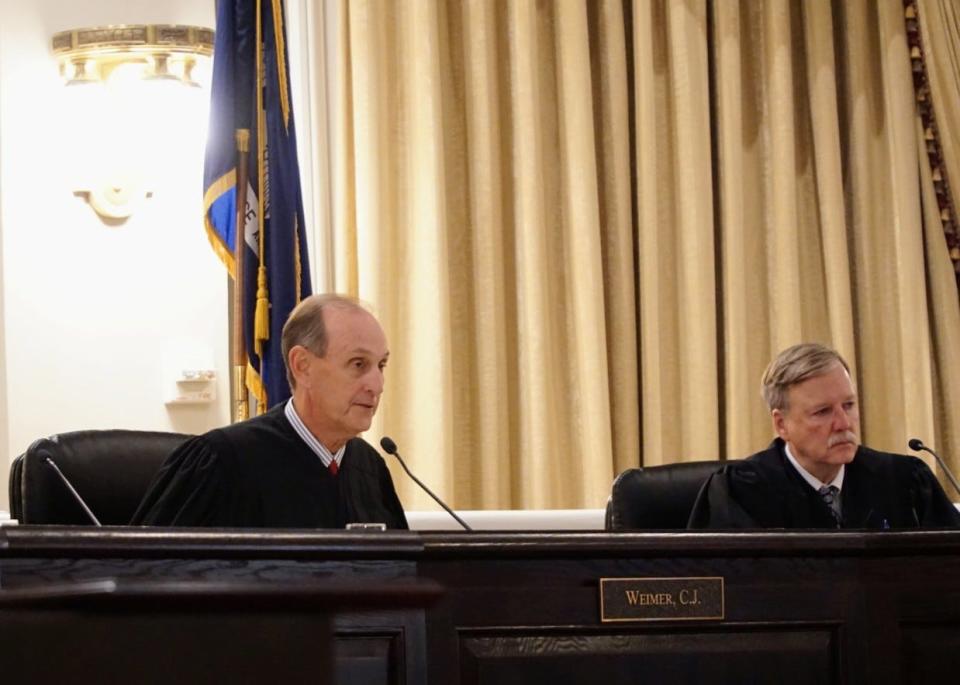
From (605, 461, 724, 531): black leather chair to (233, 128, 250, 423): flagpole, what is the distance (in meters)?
1.60

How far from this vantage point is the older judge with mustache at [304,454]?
4.05m

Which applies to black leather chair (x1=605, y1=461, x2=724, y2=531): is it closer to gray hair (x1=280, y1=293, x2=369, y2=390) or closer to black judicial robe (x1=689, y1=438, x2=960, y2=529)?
black judicial robe (x1=689, y1=438, x2=960, y2=529)

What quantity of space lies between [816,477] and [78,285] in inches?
111

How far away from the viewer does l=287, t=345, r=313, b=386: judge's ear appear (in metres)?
4.36

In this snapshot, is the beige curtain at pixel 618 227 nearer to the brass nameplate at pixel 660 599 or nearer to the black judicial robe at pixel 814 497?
the black judicial robe at pixel 814 497

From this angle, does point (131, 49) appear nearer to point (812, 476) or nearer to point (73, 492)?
point (73, 492)

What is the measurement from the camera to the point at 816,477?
14.6 feet

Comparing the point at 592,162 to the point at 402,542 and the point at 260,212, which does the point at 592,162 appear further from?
the point at 402,542

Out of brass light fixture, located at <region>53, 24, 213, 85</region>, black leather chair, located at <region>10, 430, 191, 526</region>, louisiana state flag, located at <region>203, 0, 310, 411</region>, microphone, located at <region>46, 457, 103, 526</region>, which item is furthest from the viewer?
brass light fixture, located at <region>53, 24, 213, 85</region>

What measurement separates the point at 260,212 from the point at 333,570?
306 cm

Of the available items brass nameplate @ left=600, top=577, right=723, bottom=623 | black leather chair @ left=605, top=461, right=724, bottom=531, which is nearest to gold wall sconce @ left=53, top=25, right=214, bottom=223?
black leather chair @ left=605, top=461, right=724, bottom=531

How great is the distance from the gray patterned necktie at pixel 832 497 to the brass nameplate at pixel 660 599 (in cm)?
157

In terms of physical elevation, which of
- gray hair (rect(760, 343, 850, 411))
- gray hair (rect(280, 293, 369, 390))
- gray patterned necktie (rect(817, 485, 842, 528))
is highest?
gray hair (rect(280, 293, 369, 390))

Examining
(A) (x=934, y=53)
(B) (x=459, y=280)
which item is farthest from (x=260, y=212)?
(A) (x=934, y=53)
